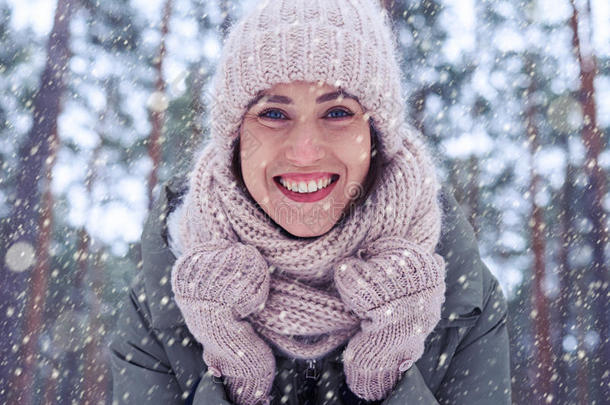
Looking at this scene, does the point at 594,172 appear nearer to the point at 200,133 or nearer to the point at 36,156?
the point at 200,133

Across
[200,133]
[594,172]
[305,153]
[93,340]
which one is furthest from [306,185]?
[93,340]

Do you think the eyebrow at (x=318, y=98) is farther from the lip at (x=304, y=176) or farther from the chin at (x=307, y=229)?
A: the chin at (x=307, y=229)

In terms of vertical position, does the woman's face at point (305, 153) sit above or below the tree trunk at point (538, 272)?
above

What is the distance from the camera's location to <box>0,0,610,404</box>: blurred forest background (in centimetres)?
671

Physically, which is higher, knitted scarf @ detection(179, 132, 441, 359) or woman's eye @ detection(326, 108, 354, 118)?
woman's eye @ detection(326, 108, 354, 118)

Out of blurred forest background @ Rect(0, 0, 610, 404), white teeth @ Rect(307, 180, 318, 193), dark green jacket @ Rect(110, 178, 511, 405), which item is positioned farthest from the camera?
blurred forest background @ Rect(0, 0, 610, 404)

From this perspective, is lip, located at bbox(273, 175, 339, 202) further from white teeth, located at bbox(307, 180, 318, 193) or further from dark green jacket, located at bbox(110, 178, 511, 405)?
dark green jacket, located at bbox(110, 178, 511, 405)

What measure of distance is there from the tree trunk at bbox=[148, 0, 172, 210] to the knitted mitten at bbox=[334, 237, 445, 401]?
19.7ft

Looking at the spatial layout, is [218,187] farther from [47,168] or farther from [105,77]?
[47,168]

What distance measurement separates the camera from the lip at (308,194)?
1.60 meters

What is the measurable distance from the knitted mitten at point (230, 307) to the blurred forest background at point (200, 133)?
16.3ft

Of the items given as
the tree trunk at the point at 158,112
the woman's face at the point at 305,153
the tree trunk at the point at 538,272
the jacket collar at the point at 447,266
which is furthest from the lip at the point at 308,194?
the tree trunk at the point at 538,272

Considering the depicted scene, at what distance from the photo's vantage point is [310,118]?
1.50 meters

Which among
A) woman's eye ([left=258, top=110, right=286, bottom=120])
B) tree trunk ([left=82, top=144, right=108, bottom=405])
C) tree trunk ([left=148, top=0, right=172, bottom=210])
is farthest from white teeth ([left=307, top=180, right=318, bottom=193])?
tree trunk ([left=82, top=144, right=108, bottom=405])
